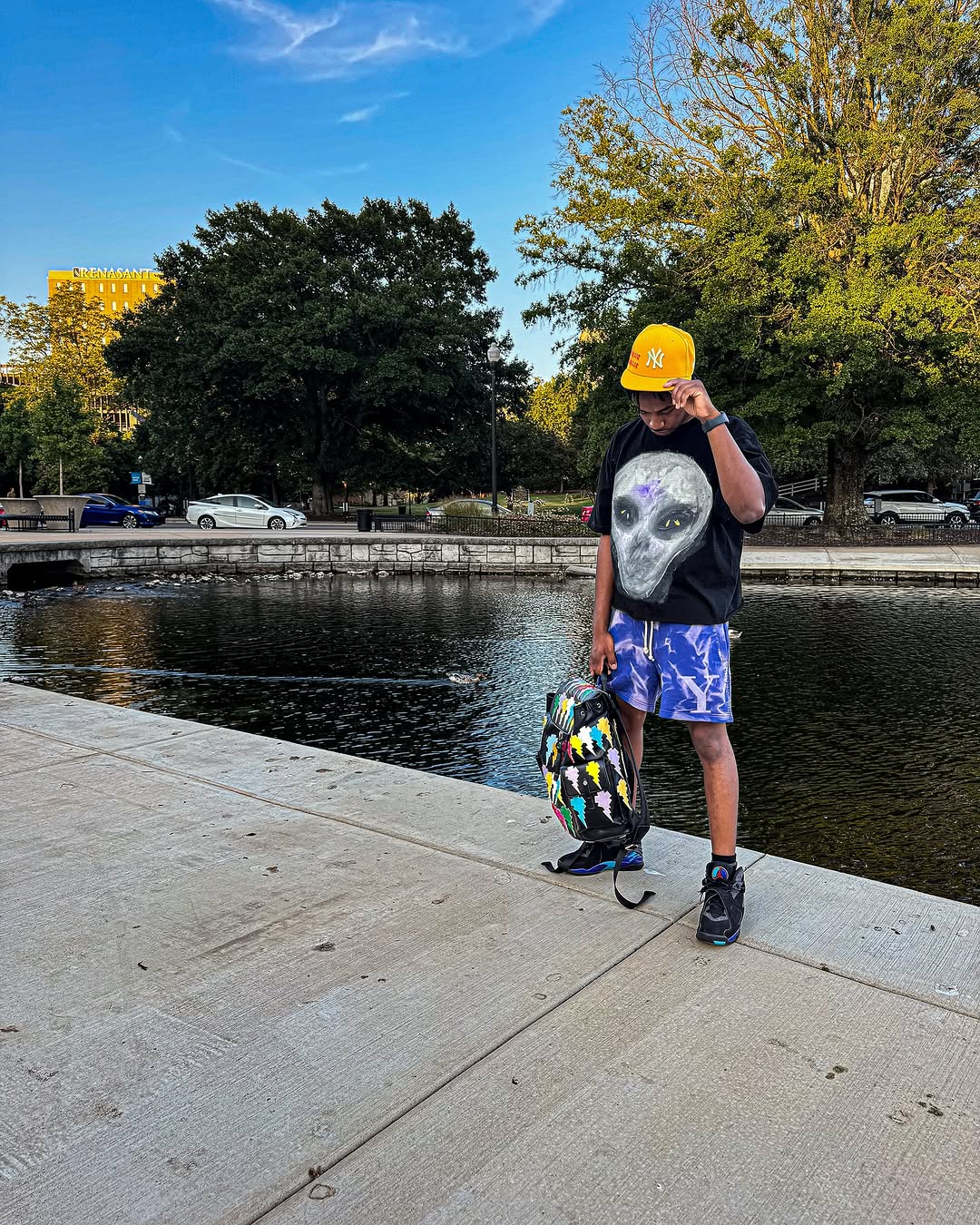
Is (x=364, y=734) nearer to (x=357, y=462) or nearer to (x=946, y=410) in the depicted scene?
(x=946, y=410)

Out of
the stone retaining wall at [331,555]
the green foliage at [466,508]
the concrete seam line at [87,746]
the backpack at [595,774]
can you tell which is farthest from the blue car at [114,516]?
the backpack at [595,774]

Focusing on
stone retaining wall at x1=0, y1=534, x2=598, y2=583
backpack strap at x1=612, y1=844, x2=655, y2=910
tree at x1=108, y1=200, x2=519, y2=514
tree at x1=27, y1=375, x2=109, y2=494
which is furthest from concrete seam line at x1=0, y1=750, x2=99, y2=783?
tree at x1=27, y1=375, x2=109, y2=494

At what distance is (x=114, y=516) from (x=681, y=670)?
35.6 m

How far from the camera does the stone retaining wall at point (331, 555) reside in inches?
782

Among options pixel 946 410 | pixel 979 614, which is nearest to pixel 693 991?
pixel 979 614

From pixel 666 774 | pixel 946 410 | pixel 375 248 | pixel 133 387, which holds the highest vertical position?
pixel 375 248

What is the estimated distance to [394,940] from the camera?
2.71 metres

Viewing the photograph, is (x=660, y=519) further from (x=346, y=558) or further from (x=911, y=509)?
(x=911, y=509)

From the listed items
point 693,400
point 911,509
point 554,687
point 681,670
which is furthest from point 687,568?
point 911,509

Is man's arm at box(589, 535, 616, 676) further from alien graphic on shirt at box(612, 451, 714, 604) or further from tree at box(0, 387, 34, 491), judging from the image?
tree at box(0, 387, 34, 491)

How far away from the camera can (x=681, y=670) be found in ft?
9.32

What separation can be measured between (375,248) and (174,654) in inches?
1526

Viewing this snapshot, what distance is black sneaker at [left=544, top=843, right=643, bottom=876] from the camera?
323cm

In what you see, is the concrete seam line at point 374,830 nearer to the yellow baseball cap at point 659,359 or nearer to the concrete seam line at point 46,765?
the concrete seam line at point 46,765
